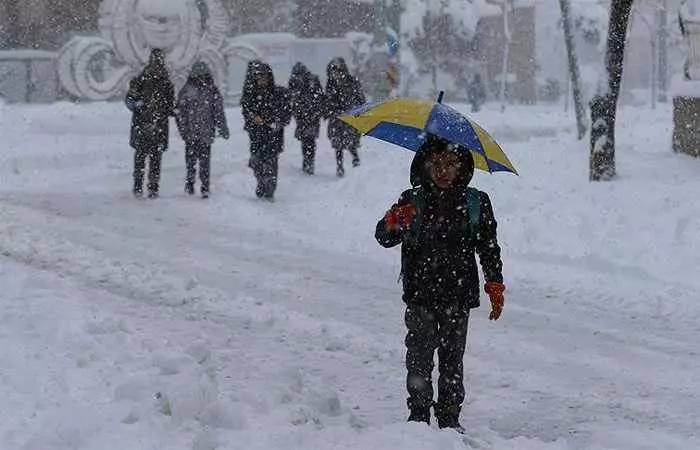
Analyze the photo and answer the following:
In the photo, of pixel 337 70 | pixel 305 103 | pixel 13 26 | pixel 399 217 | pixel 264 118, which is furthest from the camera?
pixel 13 26

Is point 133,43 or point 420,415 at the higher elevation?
point 133,43

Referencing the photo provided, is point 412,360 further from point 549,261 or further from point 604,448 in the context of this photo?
point 549,261

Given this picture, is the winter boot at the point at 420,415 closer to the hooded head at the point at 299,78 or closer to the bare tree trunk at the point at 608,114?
the bare tree trunk at the point at 608,114

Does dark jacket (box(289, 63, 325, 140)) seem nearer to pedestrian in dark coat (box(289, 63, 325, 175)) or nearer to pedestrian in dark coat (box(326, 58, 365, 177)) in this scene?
pedestrian in dark coat (box(289, 63, 325, 175))

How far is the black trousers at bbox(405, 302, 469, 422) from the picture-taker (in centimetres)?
504

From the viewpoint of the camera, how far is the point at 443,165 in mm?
4824

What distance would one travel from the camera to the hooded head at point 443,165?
190 inches

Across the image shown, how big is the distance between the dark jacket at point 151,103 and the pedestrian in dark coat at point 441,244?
914cm

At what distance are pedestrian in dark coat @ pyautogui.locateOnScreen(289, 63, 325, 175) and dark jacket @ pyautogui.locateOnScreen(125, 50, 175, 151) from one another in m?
3.34

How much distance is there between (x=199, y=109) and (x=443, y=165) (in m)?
9.27

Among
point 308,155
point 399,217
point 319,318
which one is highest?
point 399,217

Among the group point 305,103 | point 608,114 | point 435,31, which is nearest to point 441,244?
point 608,114

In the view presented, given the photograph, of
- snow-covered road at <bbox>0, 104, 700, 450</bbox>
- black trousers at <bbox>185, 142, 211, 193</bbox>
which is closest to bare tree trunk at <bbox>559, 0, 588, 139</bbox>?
snow-covered road at <bbox>0, 104, 700, 450</bbox>

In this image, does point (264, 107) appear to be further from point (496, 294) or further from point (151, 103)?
point (496, 294)
